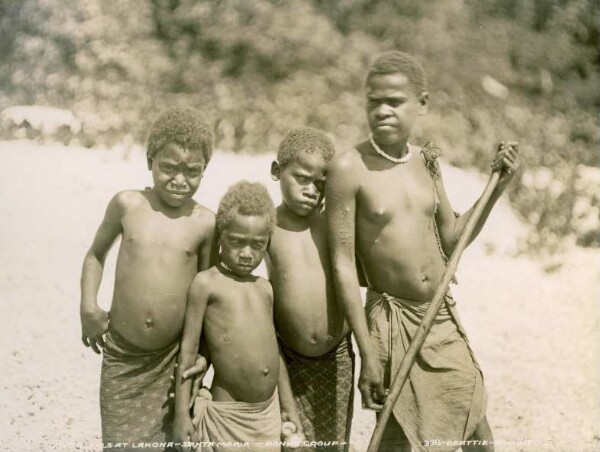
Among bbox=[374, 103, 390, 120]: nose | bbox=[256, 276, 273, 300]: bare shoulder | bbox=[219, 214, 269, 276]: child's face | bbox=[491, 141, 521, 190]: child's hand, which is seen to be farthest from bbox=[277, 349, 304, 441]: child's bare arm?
bbox=[491, 141, 521, 190]: child's hand

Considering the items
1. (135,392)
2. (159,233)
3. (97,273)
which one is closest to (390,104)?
(159,233)

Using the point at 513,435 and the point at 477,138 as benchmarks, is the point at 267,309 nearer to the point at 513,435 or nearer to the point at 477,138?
the point at 513,435

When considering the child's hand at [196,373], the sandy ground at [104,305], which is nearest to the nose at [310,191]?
the child's hand at [196,373]

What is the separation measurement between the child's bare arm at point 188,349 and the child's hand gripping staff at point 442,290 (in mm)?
549

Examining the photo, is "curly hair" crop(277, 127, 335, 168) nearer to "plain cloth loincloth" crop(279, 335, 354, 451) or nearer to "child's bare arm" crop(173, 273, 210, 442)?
"child's bare arm" crop(173, 273, 210, 442)

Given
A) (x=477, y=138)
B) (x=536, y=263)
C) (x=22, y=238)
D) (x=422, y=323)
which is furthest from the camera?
(x=477, y=138)

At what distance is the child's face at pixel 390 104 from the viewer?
2234mm

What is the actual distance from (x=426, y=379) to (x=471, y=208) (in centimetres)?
57

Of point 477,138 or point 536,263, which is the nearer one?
point 536,263

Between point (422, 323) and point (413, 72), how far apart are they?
2.50 feet

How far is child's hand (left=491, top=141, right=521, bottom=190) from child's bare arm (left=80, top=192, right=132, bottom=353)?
1.17 metres

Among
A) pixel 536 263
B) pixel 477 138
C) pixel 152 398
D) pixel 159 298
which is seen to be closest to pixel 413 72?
pixel 159 298

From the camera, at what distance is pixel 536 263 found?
466cm

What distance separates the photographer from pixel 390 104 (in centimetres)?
224
